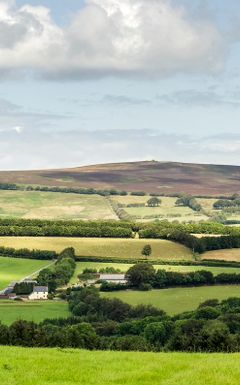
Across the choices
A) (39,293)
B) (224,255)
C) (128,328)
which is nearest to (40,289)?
(39,293)

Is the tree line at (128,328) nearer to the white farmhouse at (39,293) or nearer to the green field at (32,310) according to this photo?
the green field at (32,310)

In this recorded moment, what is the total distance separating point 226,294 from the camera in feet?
381

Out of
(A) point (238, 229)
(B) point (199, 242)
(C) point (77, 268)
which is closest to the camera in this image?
(C) point (77, 268)

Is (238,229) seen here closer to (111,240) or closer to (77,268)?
(111,240)

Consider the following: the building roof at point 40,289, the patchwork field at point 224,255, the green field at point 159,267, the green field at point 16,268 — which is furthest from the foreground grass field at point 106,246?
the building roof at point 40,289

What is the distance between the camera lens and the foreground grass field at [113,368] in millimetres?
23516

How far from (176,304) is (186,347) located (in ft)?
217

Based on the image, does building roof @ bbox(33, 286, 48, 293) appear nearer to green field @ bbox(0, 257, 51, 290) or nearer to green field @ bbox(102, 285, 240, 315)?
green field @ bbox(0, 257, 51, 290)

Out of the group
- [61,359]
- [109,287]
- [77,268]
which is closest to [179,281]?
[109,287]

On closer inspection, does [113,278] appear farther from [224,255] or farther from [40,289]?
[224,255]

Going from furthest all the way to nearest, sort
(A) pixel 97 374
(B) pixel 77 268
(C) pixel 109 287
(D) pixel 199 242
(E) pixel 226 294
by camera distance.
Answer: (D) pixel 199 242, (B) pixel 77 268, (C) pixel 109 287, (E) pixel 226 294, (A) pixel 97 374

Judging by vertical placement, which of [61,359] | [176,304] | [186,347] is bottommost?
[176,304]

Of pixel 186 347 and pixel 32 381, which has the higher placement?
pixel 32 381

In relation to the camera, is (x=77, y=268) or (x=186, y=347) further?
Result: (x=77, y=268)
